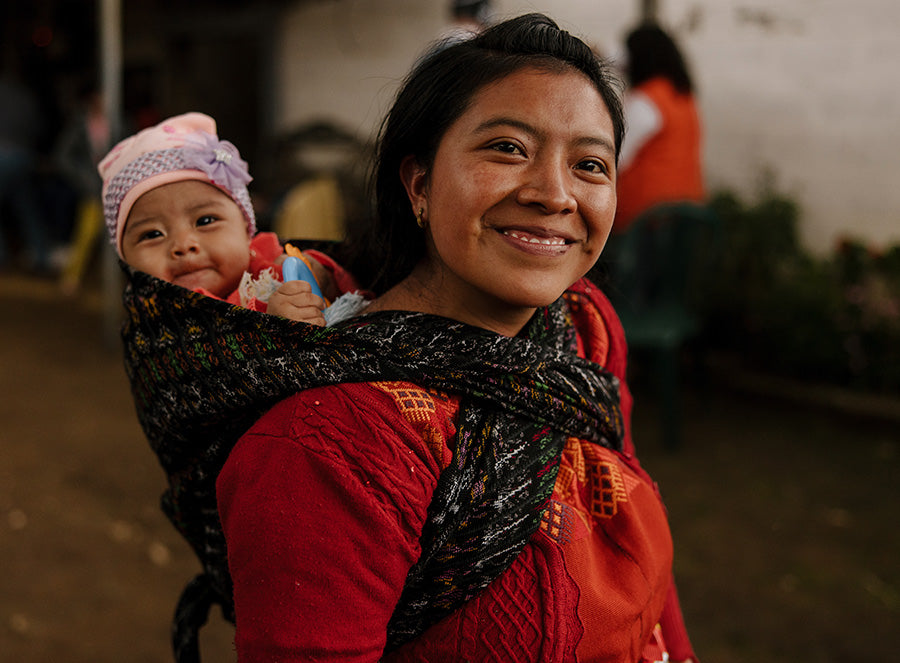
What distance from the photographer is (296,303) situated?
130cm

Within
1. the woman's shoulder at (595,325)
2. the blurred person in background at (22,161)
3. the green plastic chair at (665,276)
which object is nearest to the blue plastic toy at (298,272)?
the woman's shoulder at (595,325)

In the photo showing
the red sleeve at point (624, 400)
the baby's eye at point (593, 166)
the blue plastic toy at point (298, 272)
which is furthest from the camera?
the red sleeve at point (624, 400)

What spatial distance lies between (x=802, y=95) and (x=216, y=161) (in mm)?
4549

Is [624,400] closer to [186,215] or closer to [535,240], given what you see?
[535,240]

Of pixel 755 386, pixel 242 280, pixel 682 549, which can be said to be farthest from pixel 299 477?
pixel 755 386

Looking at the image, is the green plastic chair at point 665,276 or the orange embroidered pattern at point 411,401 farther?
the green plastic chair at point 665,276

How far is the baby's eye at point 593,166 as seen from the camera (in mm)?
1272

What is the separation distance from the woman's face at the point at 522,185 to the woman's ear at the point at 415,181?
0.02 metres

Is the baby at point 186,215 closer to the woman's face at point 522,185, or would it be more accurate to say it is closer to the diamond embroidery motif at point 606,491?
the woman's face at point 522,185

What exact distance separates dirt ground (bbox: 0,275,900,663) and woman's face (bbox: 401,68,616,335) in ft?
6.77

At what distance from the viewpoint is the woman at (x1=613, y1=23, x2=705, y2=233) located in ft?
14.4

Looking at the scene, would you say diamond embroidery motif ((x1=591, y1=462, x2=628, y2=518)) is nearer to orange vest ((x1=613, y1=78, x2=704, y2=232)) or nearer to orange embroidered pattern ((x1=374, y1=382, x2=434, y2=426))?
orange embroidered pattern ((x1=374, y1=382, x2=434, y2=426))

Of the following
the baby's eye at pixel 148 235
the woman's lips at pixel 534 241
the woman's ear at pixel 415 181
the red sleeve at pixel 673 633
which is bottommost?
the red sleeve at pixel 673 633

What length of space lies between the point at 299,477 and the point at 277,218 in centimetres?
407
